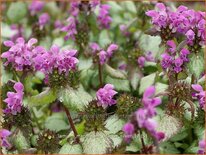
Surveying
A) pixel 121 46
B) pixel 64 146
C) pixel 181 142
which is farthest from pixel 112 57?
pixel 64 146

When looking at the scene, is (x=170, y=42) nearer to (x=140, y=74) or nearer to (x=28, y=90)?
(x=140, y=74)

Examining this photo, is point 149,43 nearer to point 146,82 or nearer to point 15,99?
point 146,82

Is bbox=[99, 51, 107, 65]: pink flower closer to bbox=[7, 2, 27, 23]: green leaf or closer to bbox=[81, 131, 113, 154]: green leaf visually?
bbox=[81, 131, 113, 154]: green leaf

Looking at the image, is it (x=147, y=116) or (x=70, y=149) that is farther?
(x=70, y=149)

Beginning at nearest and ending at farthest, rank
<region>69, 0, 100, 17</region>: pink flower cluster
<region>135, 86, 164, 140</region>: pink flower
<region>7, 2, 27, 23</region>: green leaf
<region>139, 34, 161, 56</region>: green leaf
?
<region>135, 86, 164, 140</region>: pink flower < <region>69, 0, 100, 17</region>: pink flower cluster < <region>139, 34, 161, 56</region>: green leaf < <region>7, 2, 27, 23</region>: green leaf

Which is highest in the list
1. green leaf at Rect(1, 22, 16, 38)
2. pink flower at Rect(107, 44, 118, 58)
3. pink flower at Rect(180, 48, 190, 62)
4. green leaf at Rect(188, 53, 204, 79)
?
pink flower at Rect(180, 48, 190, 62)

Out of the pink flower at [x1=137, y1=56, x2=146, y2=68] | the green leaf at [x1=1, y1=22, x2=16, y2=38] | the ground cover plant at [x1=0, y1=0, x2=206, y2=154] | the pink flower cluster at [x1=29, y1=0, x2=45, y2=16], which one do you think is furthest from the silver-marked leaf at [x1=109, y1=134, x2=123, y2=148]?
the pink flower cluster at [x1=29, y1=0, x2=45, y2=16]

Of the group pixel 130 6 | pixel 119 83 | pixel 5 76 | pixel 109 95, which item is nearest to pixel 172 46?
pixel 109 95
